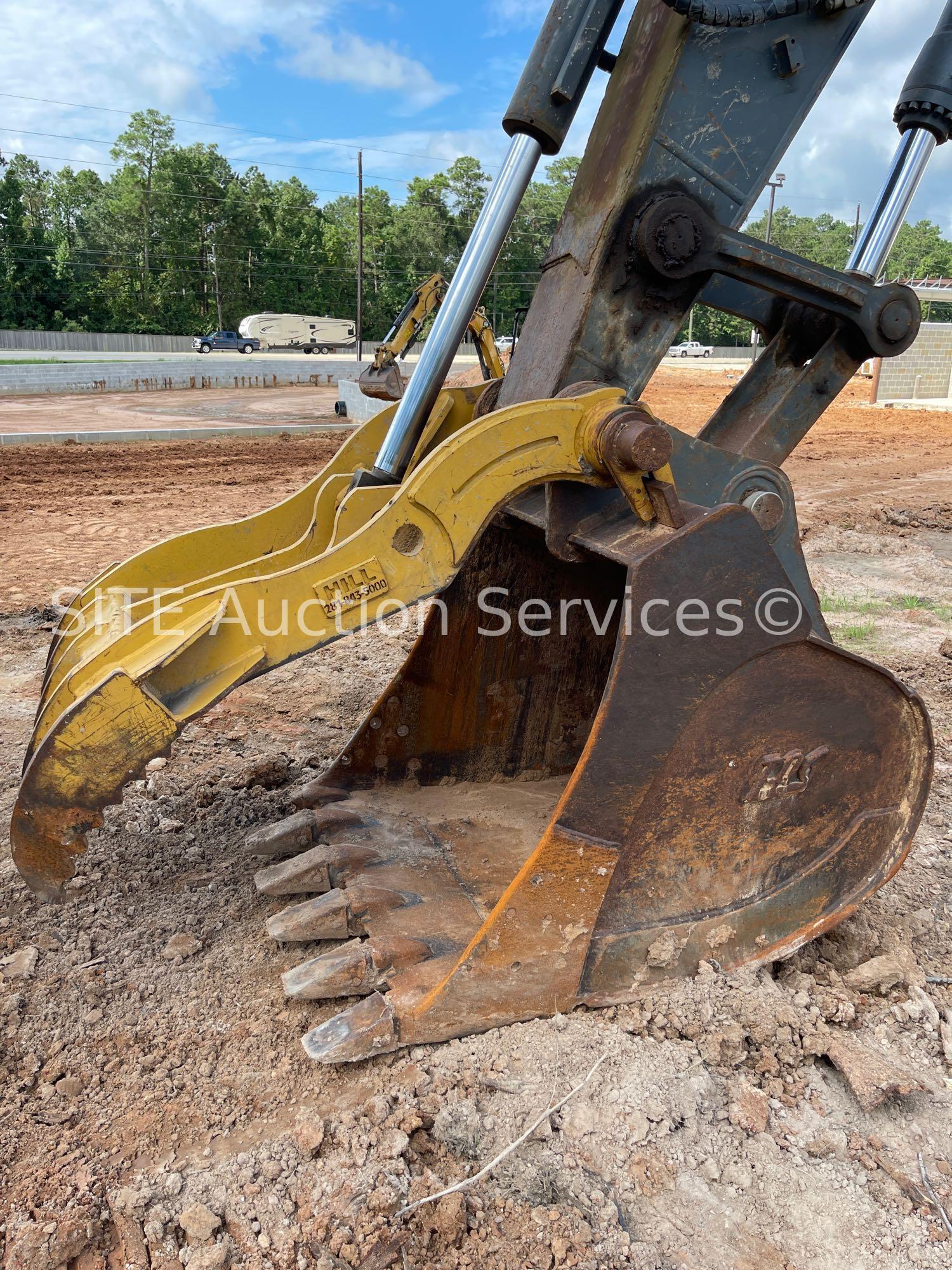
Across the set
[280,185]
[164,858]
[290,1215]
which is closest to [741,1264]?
[290,1215]

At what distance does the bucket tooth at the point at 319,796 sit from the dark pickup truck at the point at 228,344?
4329 cm

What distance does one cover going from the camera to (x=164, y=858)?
10.7 ft

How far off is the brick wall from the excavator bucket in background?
2473cm

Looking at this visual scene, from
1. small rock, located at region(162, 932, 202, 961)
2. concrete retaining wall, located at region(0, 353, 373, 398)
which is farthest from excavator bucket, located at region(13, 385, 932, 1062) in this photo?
concrete retaining wall, located at region(0, 353, 373, 398)

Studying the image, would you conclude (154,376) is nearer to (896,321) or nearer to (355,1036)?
(896,321)

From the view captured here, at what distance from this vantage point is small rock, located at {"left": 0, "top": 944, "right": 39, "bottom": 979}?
2.63m

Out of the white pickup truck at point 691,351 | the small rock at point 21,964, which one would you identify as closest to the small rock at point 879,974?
the small rock at point 21,964

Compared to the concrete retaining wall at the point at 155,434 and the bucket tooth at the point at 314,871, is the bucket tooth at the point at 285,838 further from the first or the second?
the concrete retaining wall at the point at 155,434

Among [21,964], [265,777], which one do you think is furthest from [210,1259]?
[265,777]

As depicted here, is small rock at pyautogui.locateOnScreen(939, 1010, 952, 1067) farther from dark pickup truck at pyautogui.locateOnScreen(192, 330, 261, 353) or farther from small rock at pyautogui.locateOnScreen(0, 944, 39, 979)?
dark pickup truck at pyautogui.locateOnScreen(192, 330, 261, 353)

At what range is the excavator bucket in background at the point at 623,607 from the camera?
7.20 feet

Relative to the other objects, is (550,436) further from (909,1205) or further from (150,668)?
(909,1205)

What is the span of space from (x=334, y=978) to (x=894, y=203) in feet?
9.30

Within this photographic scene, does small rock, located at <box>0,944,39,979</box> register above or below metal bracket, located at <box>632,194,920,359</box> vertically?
below
